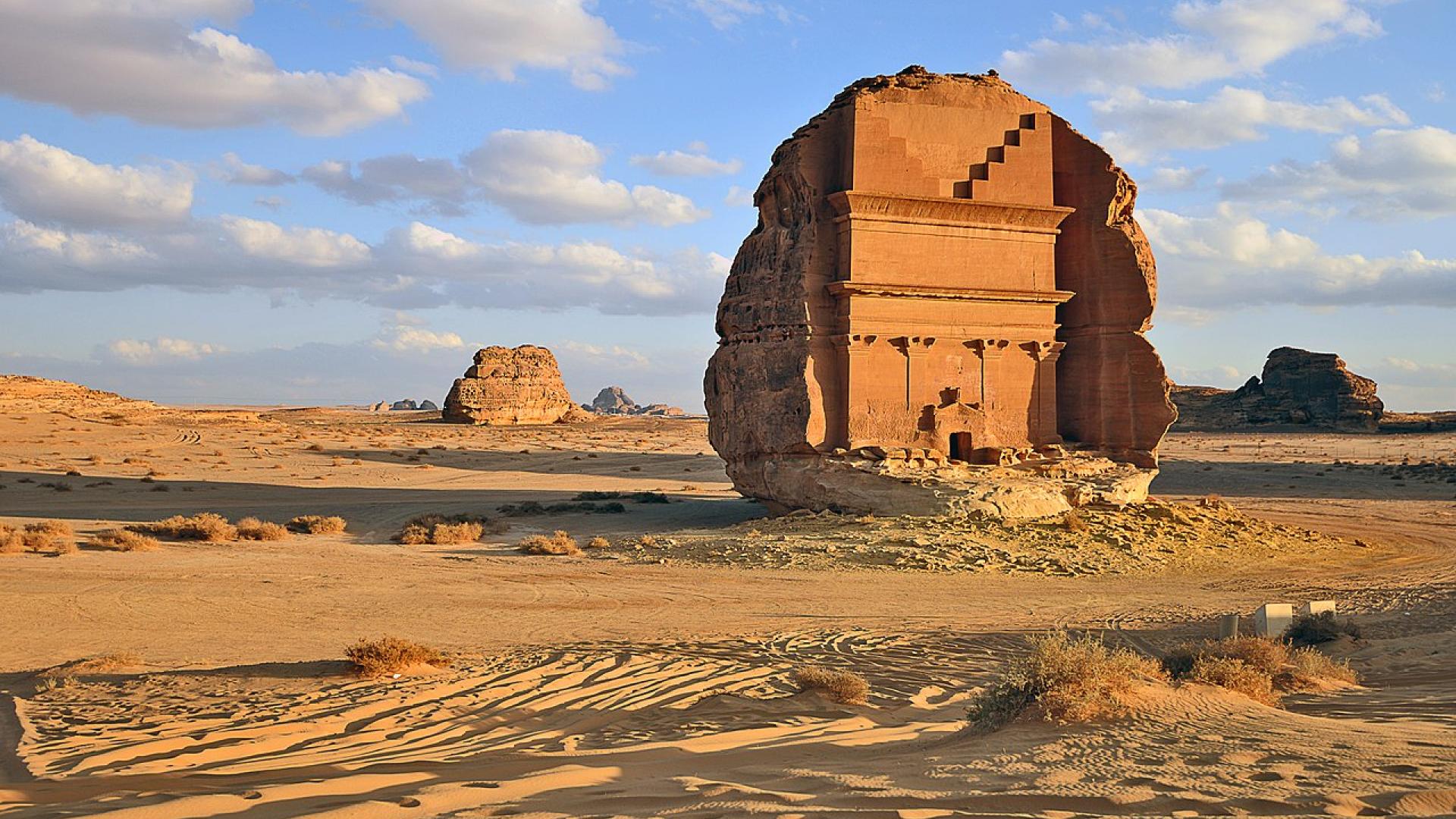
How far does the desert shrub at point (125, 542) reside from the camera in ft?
56.3

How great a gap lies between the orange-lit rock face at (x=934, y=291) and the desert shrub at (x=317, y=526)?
7446mm

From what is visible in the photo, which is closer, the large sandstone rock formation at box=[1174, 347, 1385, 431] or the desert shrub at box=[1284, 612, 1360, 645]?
the desert shrub at box=[1284, 612, 1360, 645]

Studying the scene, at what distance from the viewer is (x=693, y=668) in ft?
29.5

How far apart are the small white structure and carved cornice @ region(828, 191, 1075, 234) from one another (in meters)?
10.0

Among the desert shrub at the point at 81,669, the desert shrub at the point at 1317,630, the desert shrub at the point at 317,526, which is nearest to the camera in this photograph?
the desert shrub at the point at 81,669

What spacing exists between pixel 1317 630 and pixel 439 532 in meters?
13.5

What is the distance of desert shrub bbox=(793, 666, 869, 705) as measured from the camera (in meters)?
7.82

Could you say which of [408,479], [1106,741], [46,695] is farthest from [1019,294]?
[408,479]

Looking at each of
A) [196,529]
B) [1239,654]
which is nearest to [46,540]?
[196,529]

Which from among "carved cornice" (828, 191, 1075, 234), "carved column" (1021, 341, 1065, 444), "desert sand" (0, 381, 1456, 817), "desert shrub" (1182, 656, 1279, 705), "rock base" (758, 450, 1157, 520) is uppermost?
"carved cornice" (828, 191, 1075, 234)

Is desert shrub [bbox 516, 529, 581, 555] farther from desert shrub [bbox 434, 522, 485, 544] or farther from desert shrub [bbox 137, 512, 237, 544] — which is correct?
desert shrub [bbox 137, 512, 237, 544]

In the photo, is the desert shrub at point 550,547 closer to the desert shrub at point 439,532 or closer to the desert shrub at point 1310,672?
the desert shrub at point 439,532

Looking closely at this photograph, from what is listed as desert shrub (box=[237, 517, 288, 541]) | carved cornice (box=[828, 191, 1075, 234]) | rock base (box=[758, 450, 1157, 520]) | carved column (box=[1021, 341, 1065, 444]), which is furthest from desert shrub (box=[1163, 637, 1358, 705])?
desert shrub (box=[237, 517, 288, 541])

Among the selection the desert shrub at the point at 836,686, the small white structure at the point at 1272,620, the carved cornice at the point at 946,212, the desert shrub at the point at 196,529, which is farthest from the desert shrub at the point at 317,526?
the small white structure at the point at 1272,620
